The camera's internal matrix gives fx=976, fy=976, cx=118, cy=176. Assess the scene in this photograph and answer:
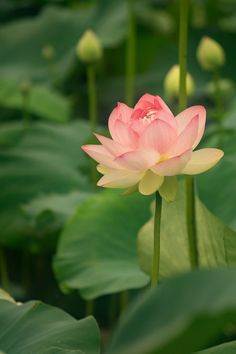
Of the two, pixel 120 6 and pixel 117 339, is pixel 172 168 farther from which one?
pixel 120 6

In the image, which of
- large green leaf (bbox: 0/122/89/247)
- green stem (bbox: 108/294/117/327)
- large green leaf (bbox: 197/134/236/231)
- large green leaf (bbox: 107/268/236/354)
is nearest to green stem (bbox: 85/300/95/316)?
green stem (bbox: 108/294/117/327)

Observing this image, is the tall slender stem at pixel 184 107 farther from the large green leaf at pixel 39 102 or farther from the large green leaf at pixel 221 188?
the large green leaf at pixel 39 102

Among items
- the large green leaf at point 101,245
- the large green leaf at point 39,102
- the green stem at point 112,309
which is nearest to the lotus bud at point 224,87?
the large green leaf at point 39,102

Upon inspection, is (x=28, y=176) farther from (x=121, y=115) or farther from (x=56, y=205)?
(x=121, y=115)

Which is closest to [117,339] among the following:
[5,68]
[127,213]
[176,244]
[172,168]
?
[172,168]

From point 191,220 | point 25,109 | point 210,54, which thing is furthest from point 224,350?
point 25,109

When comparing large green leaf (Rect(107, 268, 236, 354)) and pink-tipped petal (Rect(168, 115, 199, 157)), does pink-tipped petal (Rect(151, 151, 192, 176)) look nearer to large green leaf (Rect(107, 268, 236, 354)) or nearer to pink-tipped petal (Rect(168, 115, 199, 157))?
pink-tipped petal (Rect(168, 115, 199, 157))
